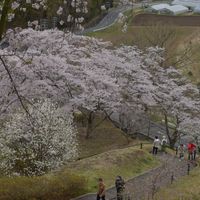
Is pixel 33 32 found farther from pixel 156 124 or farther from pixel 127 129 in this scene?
pixel 156 124

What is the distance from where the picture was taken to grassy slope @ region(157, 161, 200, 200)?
14543 mm

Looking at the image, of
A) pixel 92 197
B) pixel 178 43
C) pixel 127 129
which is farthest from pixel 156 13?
pixel 92 197

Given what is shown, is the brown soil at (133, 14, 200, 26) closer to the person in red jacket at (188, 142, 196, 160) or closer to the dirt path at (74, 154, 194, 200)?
the person in red jacket at (188, 142, 196, 160)

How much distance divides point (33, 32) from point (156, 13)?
42.4m

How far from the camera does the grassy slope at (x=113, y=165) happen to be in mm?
18328

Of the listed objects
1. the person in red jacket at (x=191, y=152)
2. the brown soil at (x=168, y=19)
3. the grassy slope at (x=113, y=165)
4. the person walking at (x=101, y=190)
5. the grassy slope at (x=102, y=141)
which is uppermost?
the brown soil at (x=168, y=19)

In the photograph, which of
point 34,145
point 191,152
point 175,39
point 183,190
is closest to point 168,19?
point 175,39

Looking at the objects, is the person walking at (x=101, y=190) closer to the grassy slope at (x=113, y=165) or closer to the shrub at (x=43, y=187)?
the shrub at (x=43, y=187)

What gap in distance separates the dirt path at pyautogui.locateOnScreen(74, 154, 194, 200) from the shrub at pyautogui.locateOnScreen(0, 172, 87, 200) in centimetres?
53

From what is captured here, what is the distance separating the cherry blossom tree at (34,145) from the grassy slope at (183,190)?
453cm

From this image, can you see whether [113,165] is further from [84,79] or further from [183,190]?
[84,79]

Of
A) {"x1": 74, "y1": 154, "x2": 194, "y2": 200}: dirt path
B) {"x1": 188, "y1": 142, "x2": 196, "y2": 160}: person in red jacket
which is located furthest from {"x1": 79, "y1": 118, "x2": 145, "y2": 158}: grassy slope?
{"x1": 188, "y1": 142, "x2": 196, "y2": 160}: person in red jacket

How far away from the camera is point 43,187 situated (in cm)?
1454

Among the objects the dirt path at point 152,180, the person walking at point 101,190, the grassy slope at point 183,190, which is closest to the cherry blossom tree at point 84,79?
the dirt path at point 152,180
